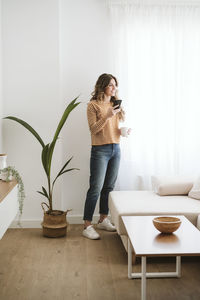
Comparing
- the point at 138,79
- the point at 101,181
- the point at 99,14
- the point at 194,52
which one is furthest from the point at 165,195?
the point at 99,14

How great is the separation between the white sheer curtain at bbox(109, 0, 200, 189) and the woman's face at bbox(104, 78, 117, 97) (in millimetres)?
374

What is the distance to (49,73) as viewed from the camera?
4121mm

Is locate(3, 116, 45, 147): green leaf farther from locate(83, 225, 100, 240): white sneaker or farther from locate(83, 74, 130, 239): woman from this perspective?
locate(83, 225, 100, 240): white sneaker

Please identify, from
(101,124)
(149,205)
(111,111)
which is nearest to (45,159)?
(101,124)

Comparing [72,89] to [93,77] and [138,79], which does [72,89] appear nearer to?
[93,77]

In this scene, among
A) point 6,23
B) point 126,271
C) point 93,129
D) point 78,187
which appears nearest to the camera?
point 126,271

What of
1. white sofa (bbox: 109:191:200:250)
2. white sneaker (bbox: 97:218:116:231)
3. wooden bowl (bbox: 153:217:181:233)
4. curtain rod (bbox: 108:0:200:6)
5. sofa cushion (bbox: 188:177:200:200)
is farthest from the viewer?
curtain rod (bbox: 108:0:200:6)

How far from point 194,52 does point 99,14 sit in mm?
1113

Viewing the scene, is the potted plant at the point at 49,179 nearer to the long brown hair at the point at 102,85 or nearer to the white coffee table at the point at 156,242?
the long brown hair at the point at 102,85

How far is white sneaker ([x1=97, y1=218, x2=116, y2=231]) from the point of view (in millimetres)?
4062

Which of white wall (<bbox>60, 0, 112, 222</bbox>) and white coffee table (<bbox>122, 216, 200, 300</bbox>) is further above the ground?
white wall (<bbox>60, 0, 112, 222</bbox>)

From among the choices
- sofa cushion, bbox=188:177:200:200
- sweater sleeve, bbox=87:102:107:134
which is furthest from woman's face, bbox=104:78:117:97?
sofa cushion, bbox=188:177:200:200

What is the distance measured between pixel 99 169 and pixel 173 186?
0.74m

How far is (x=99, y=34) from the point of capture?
430cm
